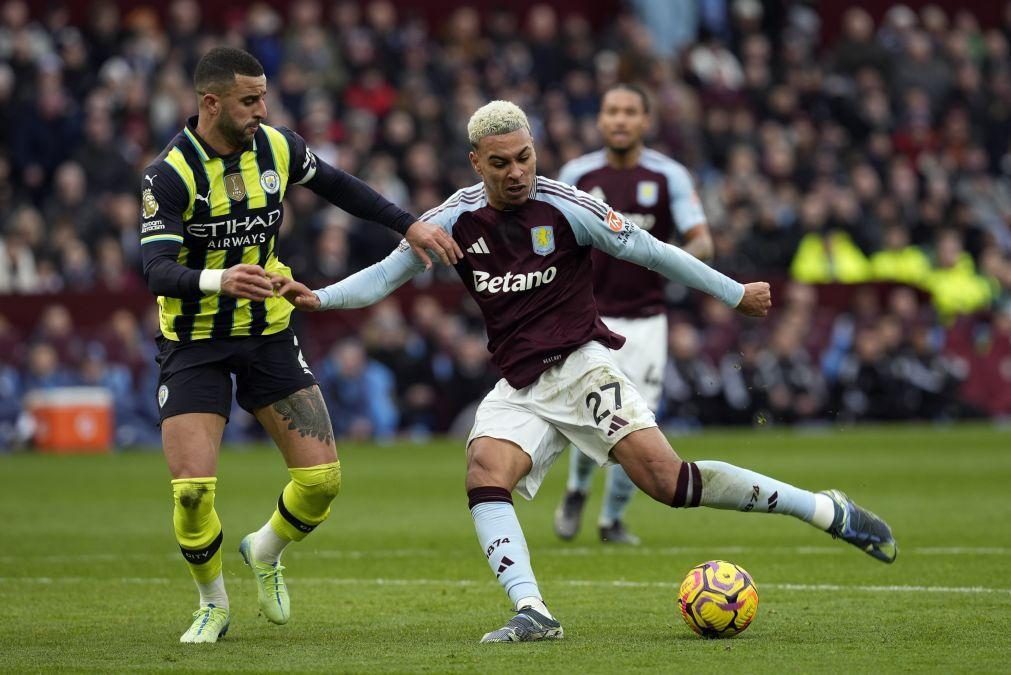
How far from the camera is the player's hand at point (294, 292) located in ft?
24.4

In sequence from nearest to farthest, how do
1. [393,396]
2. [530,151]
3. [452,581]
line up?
[530,151], [452,581], [393,396]

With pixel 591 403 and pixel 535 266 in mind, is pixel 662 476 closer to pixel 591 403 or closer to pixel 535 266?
pixel 591 403

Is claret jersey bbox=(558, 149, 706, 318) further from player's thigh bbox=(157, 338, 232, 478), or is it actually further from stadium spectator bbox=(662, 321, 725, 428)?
stadium spectator bbox=(662, 321, 725, 428)

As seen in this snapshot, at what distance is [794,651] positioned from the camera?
23.1 feet

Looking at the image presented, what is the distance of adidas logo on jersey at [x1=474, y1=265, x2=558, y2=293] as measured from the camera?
25.7ft

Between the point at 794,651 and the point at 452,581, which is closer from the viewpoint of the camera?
the point at 794,651

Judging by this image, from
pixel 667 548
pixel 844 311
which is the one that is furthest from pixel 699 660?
pixel 844 311

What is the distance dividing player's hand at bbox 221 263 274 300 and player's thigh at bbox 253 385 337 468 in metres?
1.06

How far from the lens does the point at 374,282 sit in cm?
786

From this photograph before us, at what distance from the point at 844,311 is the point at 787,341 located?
1.61 m

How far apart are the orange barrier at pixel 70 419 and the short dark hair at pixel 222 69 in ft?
44.6

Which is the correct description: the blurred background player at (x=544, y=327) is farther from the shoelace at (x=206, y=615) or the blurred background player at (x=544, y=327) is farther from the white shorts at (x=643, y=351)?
the white shorts at (x=643, y=351)

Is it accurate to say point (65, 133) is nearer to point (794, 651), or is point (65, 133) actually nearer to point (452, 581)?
point (452, 581)

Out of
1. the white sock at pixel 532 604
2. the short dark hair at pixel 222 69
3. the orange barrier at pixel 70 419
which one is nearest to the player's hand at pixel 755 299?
the white sock at pixel 532 604
